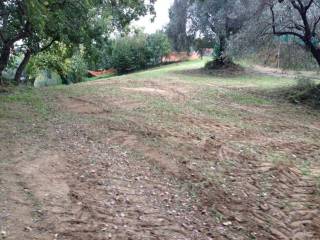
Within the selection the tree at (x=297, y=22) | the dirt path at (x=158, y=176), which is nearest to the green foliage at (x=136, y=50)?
the tree at (x=297, y=22)

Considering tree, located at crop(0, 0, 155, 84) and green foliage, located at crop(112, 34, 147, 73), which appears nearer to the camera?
tree, located at crop(0, 0, 155, 84)

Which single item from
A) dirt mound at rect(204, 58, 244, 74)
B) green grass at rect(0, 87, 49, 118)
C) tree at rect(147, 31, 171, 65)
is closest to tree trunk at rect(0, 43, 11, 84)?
green grass at rect(0, 87, 49, 118)

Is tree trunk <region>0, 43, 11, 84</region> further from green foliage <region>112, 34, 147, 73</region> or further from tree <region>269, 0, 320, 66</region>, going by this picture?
green foliage <region>112, 34, 147, 73</region>

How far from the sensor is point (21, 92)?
36.9ft

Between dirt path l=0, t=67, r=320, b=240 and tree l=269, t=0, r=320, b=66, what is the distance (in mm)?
3580

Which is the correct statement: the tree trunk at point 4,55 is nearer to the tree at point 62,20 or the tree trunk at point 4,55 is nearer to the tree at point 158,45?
the tree at point 62,20

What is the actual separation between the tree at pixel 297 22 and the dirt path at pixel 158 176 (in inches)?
141

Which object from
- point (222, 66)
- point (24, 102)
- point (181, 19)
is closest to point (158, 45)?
point (181, 19)

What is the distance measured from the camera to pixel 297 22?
38.8ft

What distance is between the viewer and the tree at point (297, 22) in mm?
11508

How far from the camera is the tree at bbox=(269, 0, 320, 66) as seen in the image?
1151 centimetres

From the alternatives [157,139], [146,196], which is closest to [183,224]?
[146,196]

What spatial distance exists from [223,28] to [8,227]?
49.0 feet

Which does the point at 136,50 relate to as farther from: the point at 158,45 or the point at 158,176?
the point at 158,176
